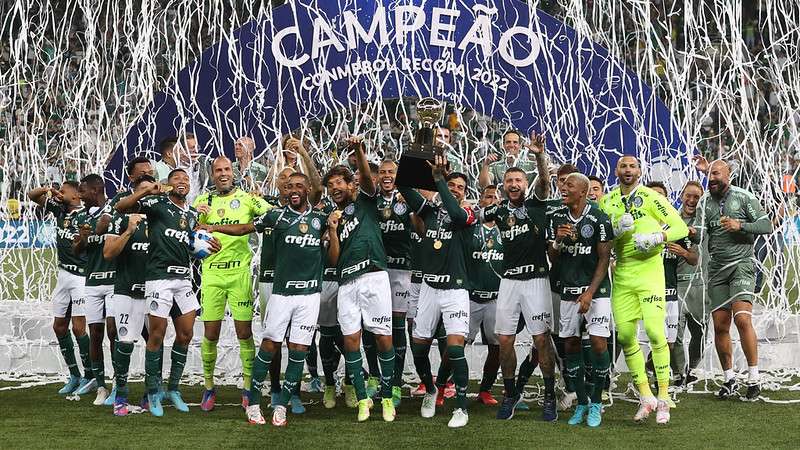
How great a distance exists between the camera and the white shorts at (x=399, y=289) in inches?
322

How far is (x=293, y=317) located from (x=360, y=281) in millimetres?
528

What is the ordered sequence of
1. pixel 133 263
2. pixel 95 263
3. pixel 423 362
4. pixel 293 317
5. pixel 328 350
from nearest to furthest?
pixel 293 317
pixel 423 362
pixel 133 263
pixel 328 350
pixel 95 263

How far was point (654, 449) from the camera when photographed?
20.7 feet

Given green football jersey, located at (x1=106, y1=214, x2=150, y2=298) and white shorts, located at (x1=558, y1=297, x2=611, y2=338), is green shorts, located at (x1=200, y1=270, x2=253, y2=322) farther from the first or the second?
white shorts, located at (x1=558, y1=297, x2=611, y2=338)

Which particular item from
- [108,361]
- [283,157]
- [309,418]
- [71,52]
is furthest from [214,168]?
[71,52]

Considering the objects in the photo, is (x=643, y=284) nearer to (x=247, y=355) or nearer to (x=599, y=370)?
(x=599, y=370)

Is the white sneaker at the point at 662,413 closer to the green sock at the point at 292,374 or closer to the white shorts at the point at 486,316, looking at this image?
the white shorts at the point at 486,316

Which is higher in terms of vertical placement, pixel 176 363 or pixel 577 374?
pixel 176 363

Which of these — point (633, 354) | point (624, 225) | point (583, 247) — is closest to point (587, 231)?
point (583, 247)

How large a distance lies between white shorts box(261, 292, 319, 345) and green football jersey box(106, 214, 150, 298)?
1158mm

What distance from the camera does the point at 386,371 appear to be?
24.1 feet

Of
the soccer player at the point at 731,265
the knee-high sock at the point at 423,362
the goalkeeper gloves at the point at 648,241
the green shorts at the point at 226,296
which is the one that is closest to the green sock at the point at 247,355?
the green shorts at the point at 226,296

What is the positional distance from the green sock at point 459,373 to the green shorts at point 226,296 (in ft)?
5.20

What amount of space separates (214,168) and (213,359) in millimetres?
1422
